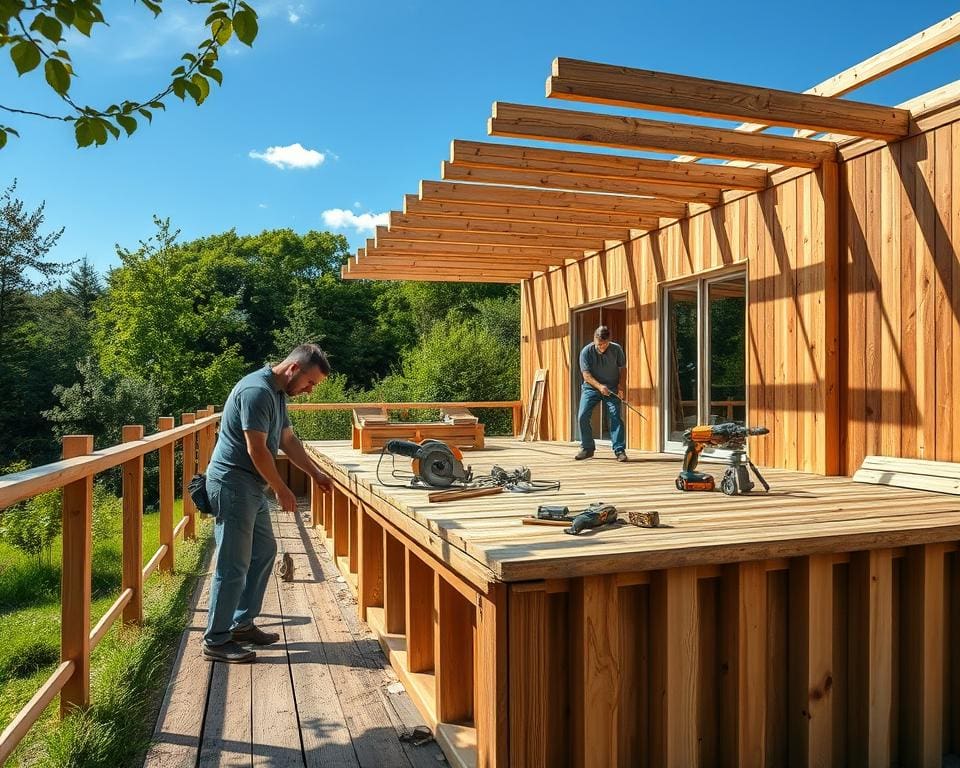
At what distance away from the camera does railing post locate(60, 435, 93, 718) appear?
9.21 ft

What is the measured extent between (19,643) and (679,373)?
6.11m

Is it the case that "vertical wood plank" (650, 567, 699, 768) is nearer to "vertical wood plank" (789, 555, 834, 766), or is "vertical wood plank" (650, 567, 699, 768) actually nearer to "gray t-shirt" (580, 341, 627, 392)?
"vertical wood plank" (789, 555, 834, 766)

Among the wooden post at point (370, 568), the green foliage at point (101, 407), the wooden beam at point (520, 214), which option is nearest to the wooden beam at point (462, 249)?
the wooden beam at point (520, 214)

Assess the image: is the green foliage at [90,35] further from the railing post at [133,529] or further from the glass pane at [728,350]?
the glass pane at [728,350]

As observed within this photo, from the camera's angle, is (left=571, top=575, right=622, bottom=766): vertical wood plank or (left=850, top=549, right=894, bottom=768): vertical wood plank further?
(left=850, top=549, right=894, bottom=768): vertical wood plank

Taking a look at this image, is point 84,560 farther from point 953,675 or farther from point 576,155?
point 576,155

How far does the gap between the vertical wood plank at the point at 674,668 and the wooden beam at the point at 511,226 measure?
5.62m

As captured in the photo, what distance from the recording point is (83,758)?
2529mm

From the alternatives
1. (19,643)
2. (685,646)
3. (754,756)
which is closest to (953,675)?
(754,756)

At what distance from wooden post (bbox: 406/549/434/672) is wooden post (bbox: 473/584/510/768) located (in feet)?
3.17

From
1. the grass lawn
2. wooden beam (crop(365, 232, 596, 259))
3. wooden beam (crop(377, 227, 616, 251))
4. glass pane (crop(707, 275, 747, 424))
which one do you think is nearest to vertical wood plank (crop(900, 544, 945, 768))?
the grass lawn

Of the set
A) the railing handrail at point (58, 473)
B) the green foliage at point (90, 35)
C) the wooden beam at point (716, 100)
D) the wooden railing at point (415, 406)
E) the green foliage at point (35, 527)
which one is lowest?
the green foliage at point (35, 527)

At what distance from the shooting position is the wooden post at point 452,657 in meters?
2.82

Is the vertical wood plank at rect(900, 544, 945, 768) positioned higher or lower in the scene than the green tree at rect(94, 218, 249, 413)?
lower
